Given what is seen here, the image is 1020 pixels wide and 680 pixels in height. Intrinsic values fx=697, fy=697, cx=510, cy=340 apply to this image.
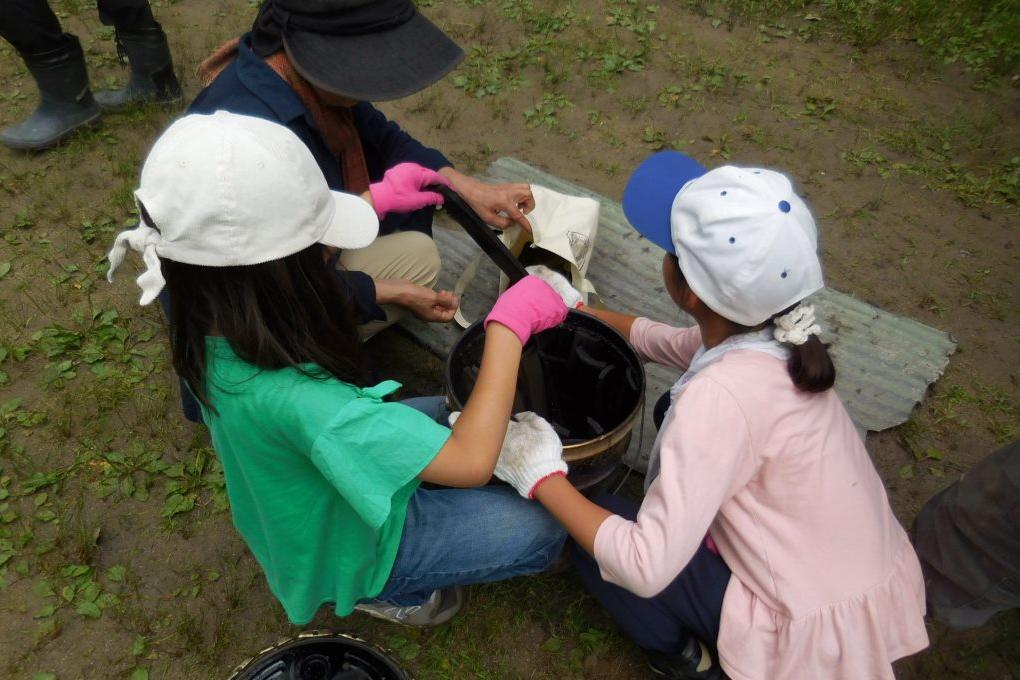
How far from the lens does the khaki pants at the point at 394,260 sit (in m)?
2.17

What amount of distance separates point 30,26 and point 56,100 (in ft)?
1.19

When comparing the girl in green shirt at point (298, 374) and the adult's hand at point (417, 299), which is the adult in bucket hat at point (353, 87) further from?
the girl in green shirt at point (298, 374)

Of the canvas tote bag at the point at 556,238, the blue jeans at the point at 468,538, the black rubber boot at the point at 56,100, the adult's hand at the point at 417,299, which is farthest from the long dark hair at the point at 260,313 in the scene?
the black rubber boot at the point at 56,100

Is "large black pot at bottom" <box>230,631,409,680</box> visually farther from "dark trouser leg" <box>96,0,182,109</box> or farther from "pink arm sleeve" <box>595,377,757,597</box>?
"dark trouser leg" <box>96,0,182,109</box>

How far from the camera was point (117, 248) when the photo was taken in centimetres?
115

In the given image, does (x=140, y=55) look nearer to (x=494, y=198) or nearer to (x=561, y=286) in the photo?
(x=494, y=198)

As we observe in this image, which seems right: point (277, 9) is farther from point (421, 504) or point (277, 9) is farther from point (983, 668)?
point (983, 668)

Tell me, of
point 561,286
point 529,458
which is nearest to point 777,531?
point 529,458

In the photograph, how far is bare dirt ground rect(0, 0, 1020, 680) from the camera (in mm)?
1918

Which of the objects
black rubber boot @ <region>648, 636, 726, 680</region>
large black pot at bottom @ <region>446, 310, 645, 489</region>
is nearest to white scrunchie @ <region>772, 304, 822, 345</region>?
large black pot at bottom @ <region>446, 310, 645, 489</region>

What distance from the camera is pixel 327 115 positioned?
78.4 inches

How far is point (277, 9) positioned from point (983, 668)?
8.29 ft

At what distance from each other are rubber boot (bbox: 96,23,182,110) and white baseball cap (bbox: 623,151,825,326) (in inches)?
125

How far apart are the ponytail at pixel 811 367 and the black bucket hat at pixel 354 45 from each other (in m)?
1.13
